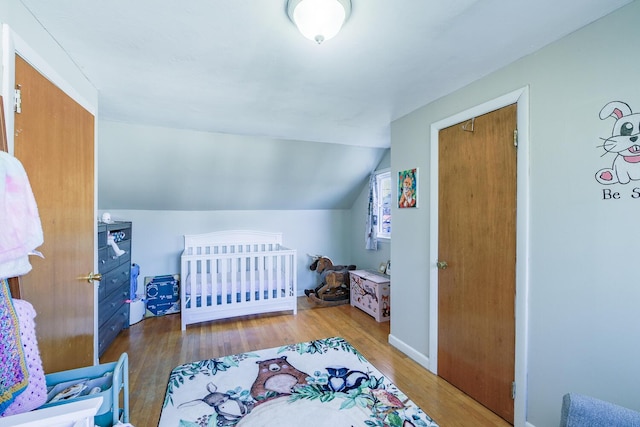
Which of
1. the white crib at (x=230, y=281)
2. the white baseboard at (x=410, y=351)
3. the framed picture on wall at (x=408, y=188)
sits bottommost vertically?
the white baseboard at (x=410, y=351)

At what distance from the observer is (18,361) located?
33.4 inches

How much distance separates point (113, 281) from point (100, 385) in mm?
2052

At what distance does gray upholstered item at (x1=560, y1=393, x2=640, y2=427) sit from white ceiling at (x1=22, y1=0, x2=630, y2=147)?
161 centimetres

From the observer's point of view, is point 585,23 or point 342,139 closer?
point 585,23

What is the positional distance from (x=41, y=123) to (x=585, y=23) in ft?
8.41

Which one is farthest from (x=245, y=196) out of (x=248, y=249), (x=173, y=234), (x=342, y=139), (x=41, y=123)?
(x=41, y=123)

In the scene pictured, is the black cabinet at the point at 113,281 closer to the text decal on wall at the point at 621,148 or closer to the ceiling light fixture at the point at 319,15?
the ceiling light fixture at the point at 319,15

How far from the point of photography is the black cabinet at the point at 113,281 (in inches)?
97.1

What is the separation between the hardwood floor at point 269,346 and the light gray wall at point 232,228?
759 millimetres

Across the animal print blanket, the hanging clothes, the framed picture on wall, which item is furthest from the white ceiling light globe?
the animal print blanket

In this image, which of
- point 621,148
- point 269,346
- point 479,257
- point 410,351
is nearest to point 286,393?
point 269,346

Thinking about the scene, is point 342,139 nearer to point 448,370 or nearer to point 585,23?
point 585,23

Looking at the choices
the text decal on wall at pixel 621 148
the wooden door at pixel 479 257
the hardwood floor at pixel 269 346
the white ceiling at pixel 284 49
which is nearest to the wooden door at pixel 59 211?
the white ceiling at pixel 284 49

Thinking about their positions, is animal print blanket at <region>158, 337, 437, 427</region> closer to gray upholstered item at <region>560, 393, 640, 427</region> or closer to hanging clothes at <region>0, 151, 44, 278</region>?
gray upholstered item at <region>560, 393, 640, 427</region>
